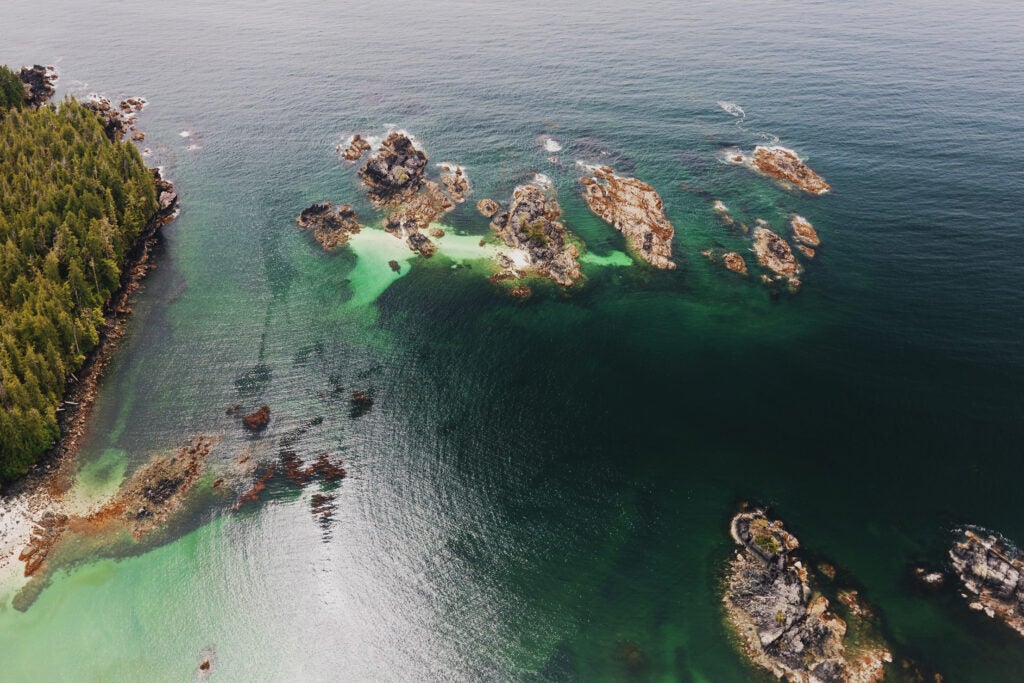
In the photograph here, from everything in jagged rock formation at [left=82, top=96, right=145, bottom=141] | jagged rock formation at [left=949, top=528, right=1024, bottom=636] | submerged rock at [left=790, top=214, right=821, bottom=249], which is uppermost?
jagged rock formation at [left=82, top=96, right=145, bottom=141]

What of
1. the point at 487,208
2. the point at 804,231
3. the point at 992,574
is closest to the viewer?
the point at 992,574

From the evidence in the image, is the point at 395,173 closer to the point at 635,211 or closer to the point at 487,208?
the point at 487,208

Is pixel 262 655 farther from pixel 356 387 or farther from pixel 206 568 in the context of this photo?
pixel 356 387

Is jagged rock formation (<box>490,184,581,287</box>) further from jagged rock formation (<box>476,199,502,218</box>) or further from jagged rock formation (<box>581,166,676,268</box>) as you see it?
jagged rock formation (<box>581,166,676,268</box>)

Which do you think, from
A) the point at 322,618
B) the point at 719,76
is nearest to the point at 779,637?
the point at 322,618

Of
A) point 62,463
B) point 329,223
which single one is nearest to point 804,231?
point 329,223

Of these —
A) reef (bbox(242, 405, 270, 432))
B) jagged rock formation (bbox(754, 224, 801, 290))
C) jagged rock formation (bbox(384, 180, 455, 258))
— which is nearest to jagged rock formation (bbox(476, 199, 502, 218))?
jagged rock formation (bbox(384, 180, 455, 258))
